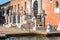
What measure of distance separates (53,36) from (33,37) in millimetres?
761

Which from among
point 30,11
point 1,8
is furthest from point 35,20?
point 1,8

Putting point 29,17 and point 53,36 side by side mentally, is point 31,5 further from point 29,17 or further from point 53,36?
point 53,36

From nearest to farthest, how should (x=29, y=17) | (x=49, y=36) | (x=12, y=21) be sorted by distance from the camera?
(x=49, y=36) → (x=29, y=17) → (x=12, y=21)

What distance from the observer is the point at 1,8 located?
32500 mm

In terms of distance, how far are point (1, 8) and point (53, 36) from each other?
2341 centimetres

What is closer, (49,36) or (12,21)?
(49,36)

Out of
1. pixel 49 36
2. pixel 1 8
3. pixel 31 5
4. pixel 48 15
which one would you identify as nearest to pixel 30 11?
pixel 31 5

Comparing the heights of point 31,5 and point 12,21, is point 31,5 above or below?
above

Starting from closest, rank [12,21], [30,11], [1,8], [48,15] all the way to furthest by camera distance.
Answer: [48,15]
[30,11]
[12,21]
[1,8]

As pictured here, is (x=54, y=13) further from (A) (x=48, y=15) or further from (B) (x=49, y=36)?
A: (B) (x=49, y=36)

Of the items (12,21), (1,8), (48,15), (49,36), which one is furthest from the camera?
(1,8)

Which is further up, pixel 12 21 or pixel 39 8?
pixel 39 8

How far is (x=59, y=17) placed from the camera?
51.3 feet

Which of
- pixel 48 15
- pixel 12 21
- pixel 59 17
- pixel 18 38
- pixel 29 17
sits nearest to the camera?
pixel 18 38
